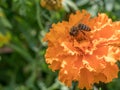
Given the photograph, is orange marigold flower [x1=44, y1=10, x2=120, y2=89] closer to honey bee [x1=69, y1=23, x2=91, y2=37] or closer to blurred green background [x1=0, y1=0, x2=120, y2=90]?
honey bee [x1=69, y1=23, x2=91, y2=37]

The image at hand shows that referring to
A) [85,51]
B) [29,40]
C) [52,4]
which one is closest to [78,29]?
[85,51]

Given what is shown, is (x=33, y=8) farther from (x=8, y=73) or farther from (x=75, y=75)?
(x=75, y=75)

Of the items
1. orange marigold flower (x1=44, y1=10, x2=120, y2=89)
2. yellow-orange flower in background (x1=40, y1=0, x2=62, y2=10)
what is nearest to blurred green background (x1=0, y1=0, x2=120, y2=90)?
yellow-orange flower in background (x1=40, y1=0, x2=62, y2=10)

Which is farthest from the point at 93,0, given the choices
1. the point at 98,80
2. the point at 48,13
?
the point at 98,80

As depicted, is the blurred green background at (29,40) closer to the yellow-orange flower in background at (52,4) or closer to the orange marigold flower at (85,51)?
the yellow-orange flower in background at (52,4)

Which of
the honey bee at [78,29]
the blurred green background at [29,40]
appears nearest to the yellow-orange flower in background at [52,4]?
the blurred green background at [29,40]

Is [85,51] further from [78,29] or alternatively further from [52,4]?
[52,4]

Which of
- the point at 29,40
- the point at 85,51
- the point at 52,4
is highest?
the point at 29,40
